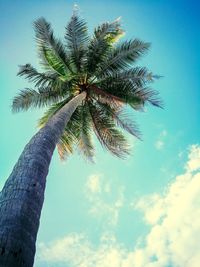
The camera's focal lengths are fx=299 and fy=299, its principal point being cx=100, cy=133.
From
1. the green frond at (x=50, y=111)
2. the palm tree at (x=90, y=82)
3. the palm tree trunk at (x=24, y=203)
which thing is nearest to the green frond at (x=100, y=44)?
the palm tree at (x=90, y=82)

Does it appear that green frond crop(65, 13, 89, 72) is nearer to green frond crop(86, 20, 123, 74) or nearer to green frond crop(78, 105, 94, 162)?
green frond crop(86, 20, 123, 74)

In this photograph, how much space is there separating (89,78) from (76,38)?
1791mm

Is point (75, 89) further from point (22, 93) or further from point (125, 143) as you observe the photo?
point (125, 143)

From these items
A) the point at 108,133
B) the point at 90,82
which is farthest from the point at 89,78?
the point at 108,133

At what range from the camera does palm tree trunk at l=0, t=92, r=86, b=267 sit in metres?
3.71

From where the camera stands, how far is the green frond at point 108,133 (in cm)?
1348

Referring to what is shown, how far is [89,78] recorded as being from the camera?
1337 cm

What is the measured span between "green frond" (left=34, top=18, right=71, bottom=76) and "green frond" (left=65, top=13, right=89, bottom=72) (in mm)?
327

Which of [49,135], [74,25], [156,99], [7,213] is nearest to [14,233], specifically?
[7,213]

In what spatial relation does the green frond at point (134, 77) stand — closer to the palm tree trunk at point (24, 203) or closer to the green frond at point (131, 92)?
the green frond at point (131, 92)

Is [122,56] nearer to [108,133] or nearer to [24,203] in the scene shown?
[108,133]

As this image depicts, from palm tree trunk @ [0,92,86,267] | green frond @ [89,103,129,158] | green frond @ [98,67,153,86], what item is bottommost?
palm tree trunk @ [0,92,86,267]

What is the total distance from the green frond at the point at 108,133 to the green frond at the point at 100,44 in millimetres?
1877

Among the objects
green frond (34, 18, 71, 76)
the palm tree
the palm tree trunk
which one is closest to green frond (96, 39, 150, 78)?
the palm tree
